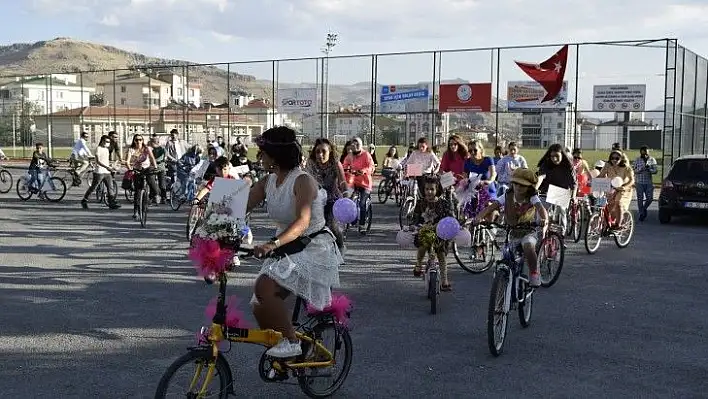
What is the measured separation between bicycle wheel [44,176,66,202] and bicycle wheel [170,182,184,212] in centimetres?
327

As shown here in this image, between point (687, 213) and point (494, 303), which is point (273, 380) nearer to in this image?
Answer: point (494, 303)

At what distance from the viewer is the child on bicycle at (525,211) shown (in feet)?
23.5

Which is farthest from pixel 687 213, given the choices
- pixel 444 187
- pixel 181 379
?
pixel 181 379

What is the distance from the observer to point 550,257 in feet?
30.1

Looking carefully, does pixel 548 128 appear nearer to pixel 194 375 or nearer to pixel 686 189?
pixel 686 189

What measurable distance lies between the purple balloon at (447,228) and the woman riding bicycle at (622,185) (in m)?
6.07

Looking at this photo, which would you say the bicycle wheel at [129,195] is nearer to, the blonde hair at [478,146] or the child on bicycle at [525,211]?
the blonde hair at [478,146]

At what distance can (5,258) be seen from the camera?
11078 millimetres

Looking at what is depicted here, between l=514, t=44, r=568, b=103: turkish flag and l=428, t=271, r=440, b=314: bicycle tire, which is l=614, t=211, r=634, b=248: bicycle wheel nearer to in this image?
l=428, t=271, r=440, b=314: bicycle tire

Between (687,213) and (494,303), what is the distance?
40.3ft

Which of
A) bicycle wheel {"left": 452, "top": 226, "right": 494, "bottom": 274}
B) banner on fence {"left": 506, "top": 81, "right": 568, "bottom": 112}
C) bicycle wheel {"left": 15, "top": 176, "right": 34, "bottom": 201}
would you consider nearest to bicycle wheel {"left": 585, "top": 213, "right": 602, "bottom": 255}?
bicycle wheel {"left": 452, "top": 226, "right": 494, "bottom": 274}

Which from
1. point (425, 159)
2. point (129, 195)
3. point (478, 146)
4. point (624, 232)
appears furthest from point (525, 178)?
point (129, 195)

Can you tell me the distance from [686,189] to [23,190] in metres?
16.3

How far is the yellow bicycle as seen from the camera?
13.9 ft
